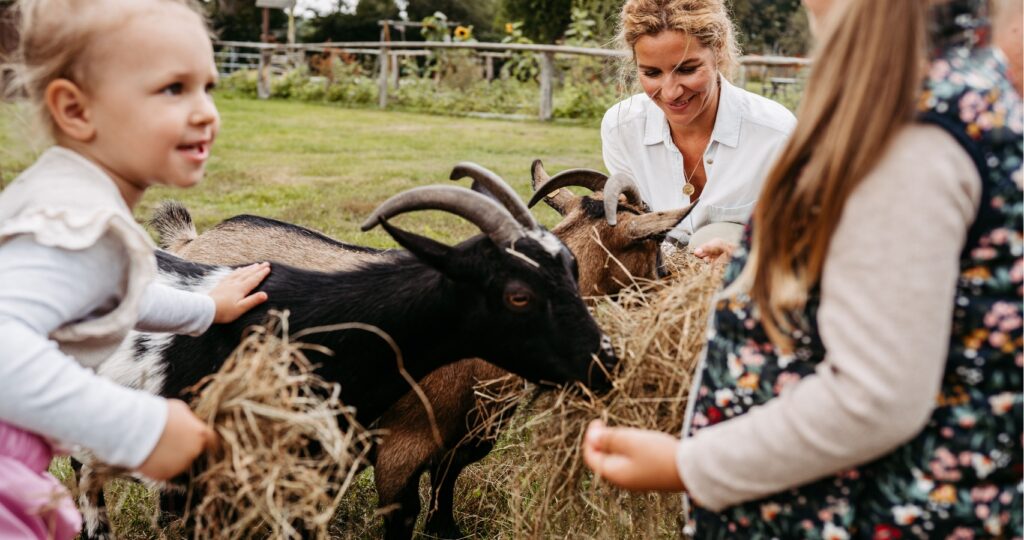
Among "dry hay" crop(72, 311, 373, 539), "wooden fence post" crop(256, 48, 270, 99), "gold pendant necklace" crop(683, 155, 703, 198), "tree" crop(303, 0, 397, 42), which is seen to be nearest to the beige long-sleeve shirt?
"dry hay" crop(72, 311, 373, 539)

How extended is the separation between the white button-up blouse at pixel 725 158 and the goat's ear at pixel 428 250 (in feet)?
5.15

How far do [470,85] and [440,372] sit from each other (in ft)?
55.1

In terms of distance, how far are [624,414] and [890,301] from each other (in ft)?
4.14

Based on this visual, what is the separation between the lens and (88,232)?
5.70 ft

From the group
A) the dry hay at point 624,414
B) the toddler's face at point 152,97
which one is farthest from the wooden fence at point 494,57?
the toddler's face at point 152,97

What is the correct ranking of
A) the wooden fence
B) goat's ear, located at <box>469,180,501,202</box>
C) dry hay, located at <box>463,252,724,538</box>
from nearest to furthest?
dry hay, located at <box>463,252,724,538</box> < goat's ear, located at <box>469,180,501,202</box> < the wooden fence

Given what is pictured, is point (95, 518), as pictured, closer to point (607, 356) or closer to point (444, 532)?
point (444, 532)

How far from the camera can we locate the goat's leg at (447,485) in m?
3.60

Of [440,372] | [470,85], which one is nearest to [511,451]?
[440,372]

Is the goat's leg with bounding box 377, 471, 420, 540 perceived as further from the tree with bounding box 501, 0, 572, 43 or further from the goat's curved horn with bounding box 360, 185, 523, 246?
the tree with bounding box 501, 0, 572, 43

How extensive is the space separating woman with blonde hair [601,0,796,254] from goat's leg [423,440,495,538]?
1.27m

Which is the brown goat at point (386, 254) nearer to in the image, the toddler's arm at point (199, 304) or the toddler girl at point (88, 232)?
the toddler's arm at point (199, 304)

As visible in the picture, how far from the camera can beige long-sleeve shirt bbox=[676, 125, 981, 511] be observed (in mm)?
1388

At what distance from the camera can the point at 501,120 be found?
17578 millimetres
